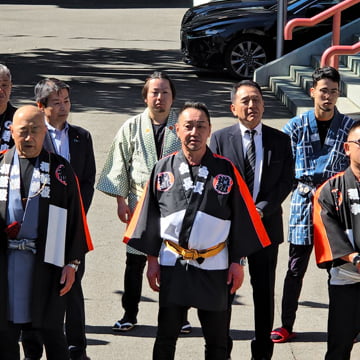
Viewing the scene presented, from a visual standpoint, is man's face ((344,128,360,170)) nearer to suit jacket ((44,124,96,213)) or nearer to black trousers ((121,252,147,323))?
suit jacket ((44,124,96,213))

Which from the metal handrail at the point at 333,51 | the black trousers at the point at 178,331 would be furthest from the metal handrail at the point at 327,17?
the black trousers at the point at 178,331

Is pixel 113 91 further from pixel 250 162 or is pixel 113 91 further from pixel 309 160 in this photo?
pixel 250 162

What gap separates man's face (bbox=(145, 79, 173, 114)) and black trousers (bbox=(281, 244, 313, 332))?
135 cm

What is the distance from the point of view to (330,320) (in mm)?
5043

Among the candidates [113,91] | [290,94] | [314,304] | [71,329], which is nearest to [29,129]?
[71,329]

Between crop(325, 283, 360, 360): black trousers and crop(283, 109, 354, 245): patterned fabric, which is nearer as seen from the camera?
crop(325, 283, 360, 360): black trousers

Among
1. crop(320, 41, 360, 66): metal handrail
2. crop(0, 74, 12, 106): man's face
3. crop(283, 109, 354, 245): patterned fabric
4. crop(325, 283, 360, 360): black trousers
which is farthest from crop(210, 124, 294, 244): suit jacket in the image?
crop(320, 41, 360, 66): metal handrail

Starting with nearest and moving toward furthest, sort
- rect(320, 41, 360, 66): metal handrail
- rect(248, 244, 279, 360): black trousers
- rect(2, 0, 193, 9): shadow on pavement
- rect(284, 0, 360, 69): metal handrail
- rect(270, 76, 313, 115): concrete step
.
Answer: rect(248, 244, 279, 360): black trousers → rect(320, 41, 360, 66): metal handrail → rect(284, 0, 360, 69): metal handrail → rect(270, 76, 313, 115): concrete step → rect(2, 0, 193, 9): shadow on pavement

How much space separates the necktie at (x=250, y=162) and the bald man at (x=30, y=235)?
4.21ft

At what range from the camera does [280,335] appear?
6.23 metres

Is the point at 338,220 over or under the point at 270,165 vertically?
under

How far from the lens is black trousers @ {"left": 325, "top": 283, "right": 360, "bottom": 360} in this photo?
4973 mm

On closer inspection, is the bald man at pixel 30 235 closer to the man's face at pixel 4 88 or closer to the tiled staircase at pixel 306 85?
the man's face at pixel 4 88

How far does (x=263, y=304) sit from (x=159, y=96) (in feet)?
5.16
